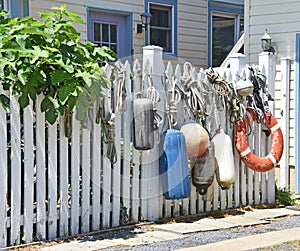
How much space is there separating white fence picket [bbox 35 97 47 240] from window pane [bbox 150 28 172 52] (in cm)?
625

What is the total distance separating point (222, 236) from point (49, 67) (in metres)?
2.35

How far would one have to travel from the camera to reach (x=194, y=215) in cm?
657

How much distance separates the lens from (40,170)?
17.3 ft

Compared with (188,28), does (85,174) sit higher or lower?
lower

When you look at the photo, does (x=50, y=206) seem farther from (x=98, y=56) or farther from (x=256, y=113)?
(x=256, y=113)

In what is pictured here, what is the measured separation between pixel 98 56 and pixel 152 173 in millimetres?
1428

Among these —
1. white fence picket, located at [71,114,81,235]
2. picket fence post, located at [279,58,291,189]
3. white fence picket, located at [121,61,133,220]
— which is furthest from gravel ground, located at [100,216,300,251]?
picket fence post, located at [279,58,291,189]

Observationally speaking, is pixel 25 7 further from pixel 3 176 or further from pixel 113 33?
pixel 3 176

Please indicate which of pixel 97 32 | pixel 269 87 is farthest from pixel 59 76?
pixel 97 32

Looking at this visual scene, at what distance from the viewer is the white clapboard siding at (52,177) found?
5.34 meters

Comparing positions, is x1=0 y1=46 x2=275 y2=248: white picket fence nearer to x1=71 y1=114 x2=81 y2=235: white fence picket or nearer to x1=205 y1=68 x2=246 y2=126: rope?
x1=71 y1=114 x2=81 y2=235: white fence picket

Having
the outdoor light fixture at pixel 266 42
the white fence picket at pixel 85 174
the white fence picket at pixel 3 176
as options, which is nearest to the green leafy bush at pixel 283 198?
the outdoor light fixture at pixel 266 42

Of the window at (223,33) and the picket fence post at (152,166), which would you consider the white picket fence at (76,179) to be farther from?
the window at (223,33)

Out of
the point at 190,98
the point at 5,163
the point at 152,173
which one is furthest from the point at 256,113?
the point at 5,163
